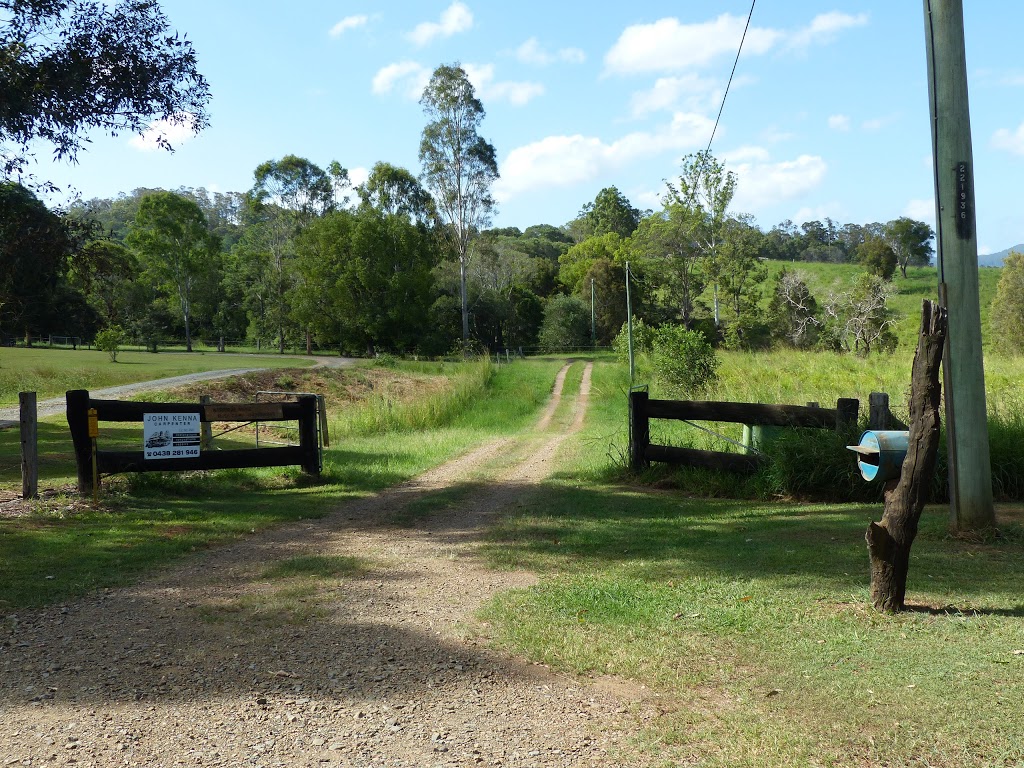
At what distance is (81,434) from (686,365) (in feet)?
66.8

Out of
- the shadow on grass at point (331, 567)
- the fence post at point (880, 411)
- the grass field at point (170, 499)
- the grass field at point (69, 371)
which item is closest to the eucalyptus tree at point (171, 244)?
the grass field at point (69, 371)

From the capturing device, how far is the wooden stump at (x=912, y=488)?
5051 mm

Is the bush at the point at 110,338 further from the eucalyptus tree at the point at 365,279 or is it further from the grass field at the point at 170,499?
the grass field at the point at 170,499

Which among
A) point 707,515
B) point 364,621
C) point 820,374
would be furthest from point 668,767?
point 820,374

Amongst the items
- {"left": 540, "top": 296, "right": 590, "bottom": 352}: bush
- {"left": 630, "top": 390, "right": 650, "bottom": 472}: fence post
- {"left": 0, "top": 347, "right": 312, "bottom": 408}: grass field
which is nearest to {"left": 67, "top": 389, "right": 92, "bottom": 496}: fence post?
{"left": 630, "top": 390, "right": 650, "bottom": 472}: fence post

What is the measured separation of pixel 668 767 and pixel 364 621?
2.45m

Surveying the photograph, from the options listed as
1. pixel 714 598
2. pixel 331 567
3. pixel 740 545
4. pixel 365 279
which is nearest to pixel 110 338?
pixel 365 279

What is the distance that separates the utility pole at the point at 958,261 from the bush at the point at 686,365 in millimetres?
18974

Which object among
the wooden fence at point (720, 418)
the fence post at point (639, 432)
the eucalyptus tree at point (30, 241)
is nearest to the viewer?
the wooden fence at point (720, 418)

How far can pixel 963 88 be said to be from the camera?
7.02 meters

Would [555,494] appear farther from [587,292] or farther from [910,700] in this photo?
[587,292]

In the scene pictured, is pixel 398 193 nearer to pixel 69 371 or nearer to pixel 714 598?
pixel 69 371

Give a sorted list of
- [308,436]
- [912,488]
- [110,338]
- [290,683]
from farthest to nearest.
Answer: [110,338]
[308,436]
[912,488]
[290,683]

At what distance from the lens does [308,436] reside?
11.5 metres
